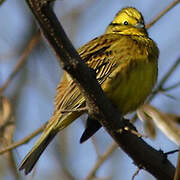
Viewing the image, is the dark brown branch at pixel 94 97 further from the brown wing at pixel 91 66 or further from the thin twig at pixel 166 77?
the thin twig at pixel 166 77

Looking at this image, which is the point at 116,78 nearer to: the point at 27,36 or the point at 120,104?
the point at 120,104

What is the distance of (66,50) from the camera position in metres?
2.46

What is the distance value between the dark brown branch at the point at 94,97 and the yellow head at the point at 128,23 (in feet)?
4.16

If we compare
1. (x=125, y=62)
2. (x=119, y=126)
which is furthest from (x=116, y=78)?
(x=119, y=126)

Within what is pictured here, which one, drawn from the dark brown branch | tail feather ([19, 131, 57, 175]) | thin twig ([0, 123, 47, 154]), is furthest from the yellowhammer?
the dark brown branch

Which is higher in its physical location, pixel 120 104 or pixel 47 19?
pixel 47 19

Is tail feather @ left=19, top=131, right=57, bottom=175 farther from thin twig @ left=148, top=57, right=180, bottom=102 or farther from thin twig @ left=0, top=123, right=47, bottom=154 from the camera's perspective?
thin twig @ left=148, top=57, right=180, bottom=102

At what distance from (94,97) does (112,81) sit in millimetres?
997

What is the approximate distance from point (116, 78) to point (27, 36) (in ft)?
6.74

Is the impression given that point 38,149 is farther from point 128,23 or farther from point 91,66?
point 128,23

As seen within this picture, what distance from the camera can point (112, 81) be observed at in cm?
380

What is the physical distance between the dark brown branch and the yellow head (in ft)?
4.16

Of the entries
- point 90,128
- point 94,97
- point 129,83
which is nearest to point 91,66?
point 129,83

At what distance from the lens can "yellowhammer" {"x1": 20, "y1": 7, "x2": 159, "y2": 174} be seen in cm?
379
